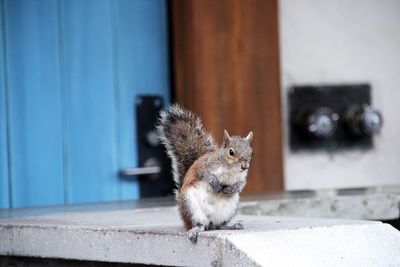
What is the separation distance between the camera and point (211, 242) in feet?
8.41

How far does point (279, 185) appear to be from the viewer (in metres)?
4.95

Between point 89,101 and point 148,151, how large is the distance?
0.36m

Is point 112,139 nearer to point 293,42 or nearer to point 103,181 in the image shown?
point 103,181

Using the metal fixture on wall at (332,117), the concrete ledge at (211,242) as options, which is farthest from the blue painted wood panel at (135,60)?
the concrete ledge at (211,242)

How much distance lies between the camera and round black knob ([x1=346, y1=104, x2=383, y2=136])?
4.95 metres

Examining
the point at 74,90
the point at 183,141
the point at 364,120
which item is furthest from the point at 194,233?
the point at 364,120

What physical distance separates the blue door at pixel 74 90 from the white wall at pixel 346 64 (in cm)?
62

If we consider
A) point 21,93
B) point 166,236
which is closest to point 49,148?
point 21,93

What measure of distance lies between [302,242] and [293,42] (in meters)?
→ 2.49

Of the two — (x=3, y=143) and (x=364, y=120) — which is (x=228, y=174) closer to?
(x=3, y=143)

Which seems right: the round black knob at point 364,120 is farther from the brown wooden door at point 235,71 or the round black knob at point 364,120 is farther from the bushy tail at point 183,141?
the bushy tail at point 183,141

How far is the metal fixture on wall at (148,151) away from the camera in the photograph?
4.76 metres

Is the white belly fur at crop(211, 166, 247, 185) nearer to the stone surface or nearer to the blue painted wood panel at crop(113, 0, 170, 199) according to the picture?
the stone surface

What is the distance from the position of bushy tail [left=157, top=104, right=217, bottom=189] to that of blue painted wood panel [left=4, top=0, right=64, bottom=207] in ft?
5.44
